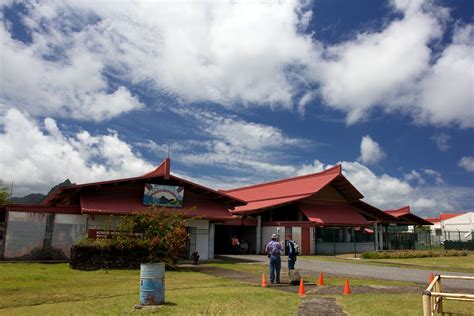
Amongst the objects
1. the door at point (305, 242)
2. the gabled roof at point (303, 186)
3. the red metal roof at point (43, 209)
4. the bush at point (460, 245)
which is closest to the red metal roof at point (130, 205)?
the red metal roof at point (43, 209)

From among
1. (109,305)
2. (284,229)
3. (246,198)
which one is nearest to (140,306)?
(109,305)

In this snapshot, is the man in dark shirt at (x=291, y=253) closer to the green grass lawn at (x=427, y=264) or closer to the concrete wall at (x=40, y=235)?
the green grass lawn at (x=427, y=264)

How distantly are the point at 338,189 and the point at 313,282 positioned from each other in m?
25.6

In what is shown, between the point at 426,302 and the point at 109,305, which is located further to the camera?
the point at 109,305

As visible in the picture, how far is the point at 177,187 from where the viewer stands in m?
26.9

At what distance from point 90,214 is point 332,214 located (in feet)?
70.8

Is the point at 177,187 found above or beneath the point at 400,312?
above

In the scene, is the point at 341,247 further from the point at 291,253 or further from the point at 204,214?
the point at 291,253

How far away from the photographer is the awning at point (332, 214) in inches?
1412

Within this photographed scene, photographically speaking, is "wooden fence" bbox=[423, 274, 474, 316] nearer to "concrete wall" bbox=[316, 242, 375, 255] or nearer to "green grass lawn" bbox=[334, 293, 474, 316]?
"green grass lawn" bbox=[334, 293, 474, 316]

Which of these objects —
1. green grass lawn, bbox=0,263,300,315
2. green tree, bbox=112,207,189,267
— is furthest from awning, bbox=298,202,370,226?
green grass lawn, bbox=0,263,300,315

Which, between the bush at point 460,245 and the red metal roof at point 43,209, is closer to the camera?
the red metal roof at point 43,209

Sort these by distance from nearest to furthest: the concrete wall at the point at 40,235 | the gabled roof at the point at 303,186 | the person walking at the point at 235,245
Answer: the concrete wall at the point at 40,235
the person walking at the point at 235,245
the gabled roof at the point at 303,186

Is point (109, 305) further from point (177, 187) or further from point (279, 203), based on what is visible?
point (279, 203)
